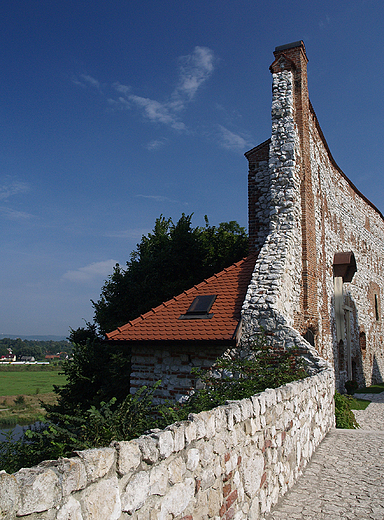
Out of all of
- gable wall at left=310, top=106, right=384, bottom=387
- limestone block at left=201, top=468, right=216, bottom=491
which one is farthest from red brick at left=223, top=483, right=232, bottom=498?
gable wall at left=310, top=106, right=384, bottom=387

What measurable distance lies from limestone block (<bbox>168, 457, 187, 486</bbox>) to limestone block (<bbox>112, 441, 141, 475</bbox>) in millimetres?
374

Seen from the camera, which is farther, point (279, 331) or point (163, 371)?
point (163, 371)

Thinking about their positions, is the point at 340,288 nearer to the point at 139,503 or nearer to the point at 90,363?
the point at 90,363

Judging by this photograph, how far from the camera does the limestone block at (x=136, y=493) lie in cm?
223

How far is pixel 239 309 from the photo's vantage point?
29.8ft

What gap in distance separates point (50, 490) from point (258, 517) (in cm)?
289

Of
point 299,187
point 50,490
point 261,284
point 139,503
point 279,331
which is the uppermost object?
point 299,187

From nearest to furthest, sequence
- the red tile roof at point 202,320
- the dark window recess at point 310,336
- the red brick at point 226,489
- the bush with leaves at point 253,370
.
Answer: the red brick at point 226,489, the bush with leaves at point 253,370, the red tile roof at point 202,320, the dark window recess at point 310,336

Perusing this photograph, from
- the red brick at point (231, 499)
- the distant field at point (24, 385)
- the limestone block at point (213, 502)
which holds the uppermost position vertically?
the limestone block at point (213, 502)

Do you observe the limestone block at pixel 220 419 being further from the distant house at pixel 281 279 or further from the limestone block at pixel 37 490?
the distant house at pixel 281 279

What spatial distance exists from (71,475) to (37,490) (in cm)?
19

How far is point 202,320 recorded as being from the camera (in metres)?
9.07

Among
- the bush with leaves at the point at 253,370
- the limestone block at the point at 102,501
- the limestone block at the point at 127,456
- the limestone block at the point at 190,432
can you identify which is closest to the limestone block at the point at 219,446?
the limestone block at the point at 190,432

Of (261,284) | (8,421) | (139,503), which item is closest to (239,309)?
(261,284)
